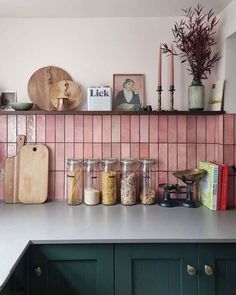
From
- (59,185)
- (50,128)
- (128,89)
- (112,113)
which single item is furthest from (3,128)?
(128,89)

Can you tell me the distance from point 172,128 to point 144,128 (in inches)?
7.4

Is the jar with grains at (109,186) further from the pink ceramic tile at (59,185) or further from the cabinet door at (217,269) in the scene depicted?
the cabinet door at (217,269)

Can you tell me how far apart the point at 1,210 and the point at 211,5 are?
1790mm

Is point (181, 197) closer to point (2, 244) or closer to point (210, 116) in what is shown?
point (210, 116)

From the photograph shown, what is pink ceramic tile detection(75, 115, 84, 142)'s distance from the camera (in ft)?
6.66

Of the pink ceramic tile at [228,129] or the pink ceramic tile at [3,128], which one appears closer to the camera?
the pink ceramic tile at [228,129]

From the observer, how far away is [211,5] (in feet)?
6.01

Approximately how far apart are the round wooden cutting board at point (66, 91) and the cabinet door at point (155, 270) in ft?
3.44

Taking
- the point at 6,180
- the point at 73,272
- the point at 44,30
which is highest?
the point at 44,30

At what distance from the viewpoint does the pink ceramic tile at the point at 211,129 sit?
202 cm

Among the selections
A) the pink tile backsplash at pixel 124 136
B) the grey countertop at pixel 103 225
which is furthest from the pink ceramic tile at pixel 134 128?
the grey countertop at pixel 103 225

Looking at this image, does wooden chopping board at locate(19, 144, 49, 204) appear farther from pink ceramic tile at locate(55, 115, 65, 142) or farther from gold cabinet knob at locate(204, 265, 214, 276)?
gold cabinet knob at locate(204, 265, 214, 276)

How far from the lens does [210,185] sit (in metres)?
1.81

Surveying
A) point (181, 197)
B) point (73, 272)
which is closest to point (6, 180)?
point (73, 272)
